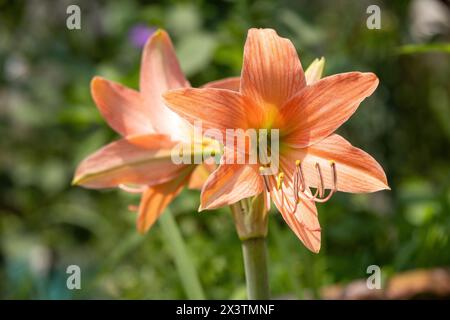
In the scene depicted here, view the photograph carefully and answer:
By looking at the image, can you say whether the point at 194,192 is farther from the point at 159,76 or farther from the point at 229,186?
the point at 229,186

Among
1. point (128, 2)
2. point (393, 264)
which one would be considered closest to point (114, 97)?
point (393, 264)

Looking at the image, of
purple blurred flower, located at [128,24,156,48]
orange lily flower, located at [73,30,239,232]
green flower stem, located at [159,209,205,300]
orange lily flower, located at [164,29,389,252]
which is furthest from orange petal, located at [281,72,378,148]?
purple blurred flower, located at [128,24,156,48]

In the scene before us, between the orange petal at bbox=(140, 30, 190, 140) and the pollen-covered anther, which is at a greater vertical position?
the orange petal at bbox=(140, 30, 190, 140)

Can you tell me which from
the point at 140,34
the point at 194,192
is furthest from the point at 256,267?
the point at 140,34

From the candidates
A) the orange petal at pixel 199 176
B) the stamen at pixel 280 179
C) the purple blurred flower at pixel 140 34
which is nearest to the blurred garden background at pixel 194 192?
the purple blurred flower at pixel 140 34

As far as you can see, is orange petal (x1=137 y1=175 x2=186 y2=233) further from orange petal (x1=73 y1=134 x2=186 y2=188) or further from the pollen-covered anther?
the pollen-covered anther

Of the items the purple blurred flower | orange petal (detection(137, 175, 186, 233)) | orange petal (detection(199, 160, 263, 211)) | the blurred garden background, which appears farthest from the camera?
the purple blurred flower
